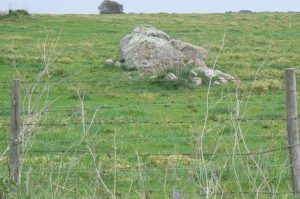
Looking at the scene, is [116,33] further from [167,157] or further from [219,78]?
[167,157]

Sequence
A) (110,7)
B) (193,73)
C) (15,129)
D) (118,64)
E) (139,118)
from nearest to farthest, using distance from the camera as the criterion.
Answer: (15,129)
(139,118)
(193,73)
(118,64)
(110,7)

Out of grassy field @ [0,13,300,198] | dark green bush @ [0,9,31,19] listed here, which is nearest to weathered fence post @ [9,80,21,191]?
grassy field @ [0,13,300,198]

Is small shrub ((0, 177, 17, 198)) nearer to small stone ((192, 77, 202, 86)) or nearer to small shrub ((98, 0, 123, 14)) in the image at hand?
small stone ((192, 77, 202, 86))

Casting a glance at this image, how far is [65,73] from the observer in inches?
797

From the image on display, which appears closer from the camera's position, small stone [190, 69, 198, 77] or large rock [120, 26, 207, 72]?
small stone [190, 69, 198, 77]

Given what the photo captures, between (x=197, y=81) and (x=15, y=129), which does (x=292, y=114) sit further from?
(x=197, y=81)

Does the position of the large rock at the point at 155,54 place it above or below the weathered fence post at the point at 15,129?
→ below

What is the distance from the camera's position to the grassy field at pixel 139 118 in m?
6.10

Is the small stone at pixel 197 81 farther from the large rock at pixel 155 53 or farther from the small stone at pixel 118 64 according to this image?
the small stone at pixel 118 64

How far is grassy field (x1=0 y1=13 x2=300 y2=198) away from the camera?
6102 mm

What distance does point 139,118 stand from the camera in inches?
528

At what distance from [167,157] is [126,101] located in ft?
22.2

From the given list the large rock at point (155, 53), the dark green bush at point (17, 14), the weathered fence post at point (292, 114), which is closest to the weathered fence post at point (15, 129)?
the weathered fence post at point (292, 114)

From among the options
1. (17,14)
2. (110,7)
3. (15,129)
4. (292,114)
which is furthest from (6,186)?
(110,7)
